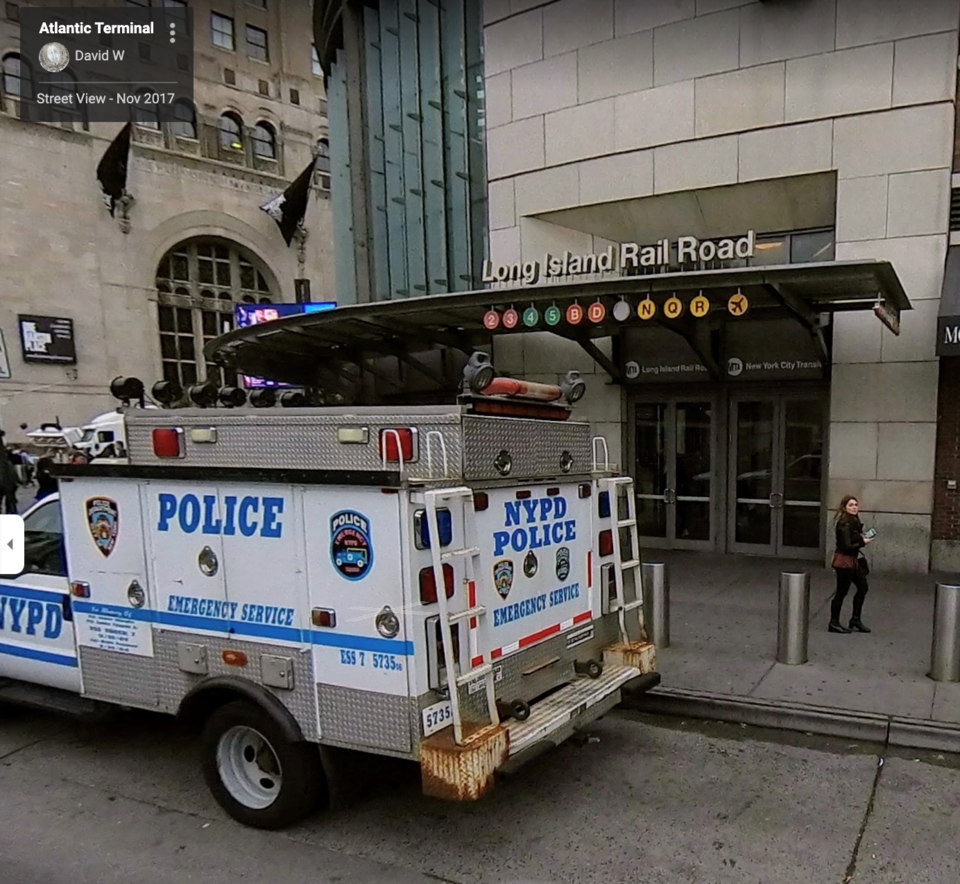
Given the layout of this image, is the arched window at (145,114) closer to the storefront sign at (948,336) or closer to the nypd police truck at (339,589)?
the nypd police truck at (339,589)

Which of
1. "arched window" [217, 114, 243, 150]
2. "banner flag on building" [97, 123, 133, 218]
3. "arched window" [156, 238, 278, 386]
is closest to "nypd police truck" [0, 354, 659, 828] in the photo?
"banner flag on building" [97, 123, 133, 218]

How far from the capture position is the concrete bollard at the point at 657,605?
22.7ft

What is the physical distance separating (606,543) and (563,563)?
539mm

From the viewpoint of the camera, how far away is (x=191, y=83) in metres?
33.6

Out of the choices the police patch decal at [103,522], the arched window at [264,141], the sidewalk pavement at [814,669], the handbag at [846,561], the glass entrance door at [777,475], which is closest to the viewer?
the police patch decal at [103,522]

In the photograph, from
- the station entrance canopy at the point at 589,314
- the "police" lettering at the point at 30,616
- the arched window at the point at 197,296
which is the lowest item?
the "police" lettering at the point at 30,616

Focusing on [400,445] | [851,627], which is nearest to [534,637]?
[400,445]

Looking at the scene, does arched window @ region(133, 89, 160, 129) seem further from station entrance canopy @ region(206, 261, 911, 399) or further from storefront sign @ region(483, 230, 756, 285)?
storefront sign @ region(483, 230, 756, 285)

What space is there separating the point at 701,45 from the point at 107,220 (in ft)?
91.2

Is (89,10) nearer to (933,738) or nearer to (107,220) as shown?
(107,220)

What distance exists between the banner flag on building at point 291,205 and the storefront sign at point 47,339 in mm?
10440

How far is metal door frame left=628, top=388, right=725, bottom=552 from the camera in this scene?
11422 mm

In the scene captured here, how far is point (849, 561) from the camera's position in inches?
275

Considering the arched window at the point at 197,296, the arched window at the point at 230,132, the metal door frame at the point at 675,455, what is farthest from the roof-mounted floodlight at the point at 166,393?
the arched window at the point at 230,132
